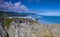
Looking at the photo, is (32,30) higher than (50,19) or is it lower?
lower

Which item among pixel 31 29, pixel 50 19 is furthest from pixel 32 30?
pixel 50 19

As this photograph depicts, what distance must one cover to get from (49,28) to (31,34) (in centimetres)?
49

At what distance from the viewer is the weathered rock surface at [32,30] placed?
3477 millimetres

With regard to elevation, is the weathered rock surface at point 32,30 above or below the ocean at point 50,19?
below

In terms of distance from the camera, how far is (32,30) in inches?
140

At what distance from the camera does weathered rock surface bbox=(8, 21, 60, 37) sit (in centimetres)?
348

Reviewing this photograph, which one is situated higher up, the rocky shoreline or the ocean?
the ocean

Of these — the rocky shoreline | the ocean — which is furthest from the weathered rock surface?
the ocean

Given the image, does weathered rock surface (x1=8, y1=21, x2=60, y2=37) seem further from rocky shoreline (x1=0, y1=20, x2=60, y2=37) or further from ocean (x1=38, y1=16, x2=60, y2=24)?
ocean (x1=38, y1=16, x2=60, y2=24)

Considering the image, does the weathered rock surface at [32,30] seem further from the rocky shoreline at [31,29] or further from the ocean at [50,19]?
the ocean at [50,19]

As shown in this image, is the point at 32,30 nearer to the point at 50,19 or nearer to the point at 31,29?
the point at 31,29

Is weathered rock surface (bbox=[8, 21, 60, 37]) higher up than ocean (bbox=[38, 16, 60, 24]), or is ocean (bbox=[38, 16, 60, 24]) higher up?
ocean (bbox=[38, 16, 60, 24])

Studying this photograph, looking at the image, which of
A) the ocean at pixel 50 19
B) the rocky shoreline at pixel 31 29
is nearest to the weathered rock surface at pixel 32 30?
the rocky shoreline at pixel 31 29

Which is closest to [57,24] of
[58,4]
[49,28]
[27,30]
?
[49,28]
